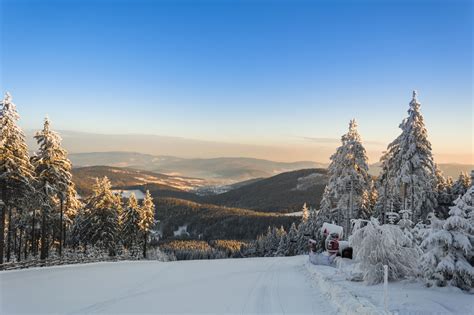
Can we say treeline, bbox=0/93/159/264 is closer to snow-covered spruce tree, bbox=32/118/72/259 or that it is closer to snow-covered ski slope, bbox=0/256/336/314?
snow-covered spruce tree, bbox=32/118/72/259

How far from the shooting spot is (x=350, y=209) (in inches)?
1491

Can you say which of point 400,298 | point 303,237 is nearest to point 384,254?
point 400,298

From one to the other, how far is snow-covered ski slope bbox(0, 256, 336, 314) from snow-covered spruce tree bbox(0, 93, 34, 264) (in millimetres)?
8246

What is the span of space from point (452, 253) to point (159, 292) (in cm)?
1414

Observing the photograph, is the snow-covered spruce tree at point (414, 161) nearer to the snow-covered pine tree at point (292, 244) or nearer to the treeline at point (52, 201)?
the snow-covered pine tree at point (292, 244)

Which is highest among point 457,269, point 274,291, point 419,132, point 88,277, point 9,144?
point 419,132

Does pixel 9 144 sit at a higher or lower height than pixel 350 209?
higher

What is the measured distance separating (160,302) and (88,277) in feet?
29.3

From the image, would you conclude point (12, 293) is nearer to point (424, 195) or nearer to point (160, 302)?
point (160, 302)

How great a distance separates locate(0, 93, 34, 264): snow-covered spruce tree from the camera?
2839cm

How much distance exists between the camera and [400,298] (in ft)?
48.1

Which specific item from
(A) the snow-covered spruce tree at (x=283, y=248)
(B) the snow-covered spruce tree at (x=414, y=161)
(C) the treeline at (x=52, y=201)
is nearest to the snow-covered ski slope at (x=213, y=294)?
(C) the treeline at (x=52, y=201)

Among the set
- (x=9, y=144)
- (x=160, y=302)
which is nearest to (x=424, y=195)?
(x=160, y=302)

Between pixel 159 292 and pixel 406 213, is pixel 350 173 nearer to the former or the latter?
pixel 406 213
